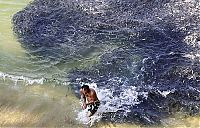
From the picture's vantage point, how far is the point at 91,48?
13.3 meters

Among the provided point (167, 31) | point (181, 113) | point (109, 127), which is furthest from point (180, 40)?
point (109, 127)

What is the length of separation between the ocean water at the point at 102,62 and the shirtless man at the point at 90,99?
0.36 meters

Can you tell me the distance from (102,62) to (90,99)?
2.87m

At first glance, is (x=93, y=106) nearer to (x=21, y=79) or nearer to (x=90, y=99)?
(x=90, y=99)

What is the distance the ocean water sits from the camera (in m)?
10.4

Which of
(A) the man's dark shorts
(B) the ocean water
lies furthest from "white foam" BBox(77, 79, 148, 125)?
(A) the man's dark shorts

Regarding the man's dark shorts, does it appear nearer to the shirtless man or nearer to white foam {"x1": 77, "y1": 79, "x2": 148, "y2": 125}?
the shirtless man

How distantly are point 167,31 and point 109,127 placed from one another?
5.24 meters

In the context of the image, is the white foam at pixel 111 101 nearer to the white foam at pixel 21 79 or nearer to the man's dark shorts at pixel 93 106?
the man's dark shorts at pixel 93 106

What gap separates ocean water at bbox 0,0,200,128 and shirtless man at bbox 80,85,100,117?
36 centimetres

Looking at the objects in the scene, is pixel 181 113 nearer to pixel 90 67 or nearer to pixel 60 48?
pixel 90 67

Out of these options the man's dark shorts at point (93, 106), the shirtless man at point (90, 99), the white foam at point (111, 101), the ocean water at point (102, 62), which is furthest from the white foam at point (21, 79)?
the man's dark shorts at point (93, 106)

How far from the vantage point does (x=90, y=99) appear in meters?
9.80

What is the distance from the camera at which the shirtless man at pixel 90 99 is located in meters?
9.70
